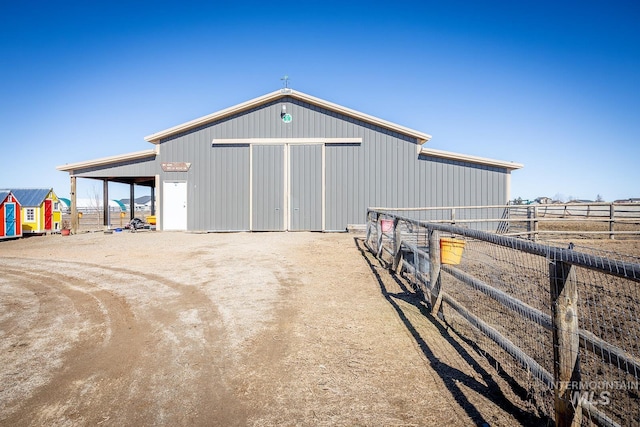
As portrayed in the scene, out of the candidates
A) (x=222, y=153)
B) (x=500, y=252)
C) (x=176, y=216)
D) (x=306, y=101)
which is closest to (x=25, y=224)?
(x=176, y=216)

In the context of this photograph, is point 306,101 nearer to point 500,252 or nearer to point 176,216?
point 176,216

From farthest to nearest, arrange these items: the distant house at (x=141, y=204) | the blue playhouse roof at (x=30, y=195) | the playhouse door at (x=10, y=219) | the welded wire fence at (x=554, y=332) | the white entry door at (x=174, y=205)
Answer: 1. the distant house at (x=141, y=204)
2. the blue playhouse roof at (x=30, y=195)
3. the white entry door at (x=174, y=205)
4. the playhouse door at (x=10, y=219)
5. the welded wire fence at (x=554, y=332)

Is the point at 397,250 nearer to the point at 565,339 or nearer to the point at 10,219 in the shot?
the point at 565,339

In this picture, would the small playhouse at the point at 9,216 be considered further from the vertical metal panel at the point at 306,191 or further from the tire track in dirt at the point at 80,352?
the vertical metal panel at the point at 306,191

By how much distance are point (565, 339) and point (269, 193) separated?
13748 mm

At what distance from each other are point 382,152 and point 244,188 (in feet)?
21.3

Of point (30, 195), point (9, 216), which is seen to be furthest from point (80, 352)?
point (30, 195)

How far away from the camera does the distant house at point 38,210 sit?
52.0 ft

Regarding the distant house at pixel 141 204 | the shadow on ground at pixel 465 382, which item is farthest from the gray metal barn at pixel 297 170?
the distant house at pixel 141 204

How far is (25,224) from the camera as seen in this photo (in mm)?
15750

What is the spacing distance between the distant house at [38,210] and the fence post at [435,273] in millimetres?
18410

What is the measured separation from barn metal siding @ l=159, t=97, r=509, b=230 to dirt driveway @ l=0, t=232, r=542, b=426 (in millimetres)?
8697

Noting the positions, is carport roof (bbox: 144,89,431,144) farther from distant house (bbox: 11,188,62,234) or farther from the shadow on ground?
the shadow on ground

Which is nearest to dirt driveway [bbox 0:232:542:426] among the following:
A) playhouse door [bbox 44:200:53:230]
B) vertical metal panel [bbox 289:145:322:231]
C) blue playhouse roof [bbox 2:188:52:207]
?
vertical metal panel [bbox 289:145:322:231]
